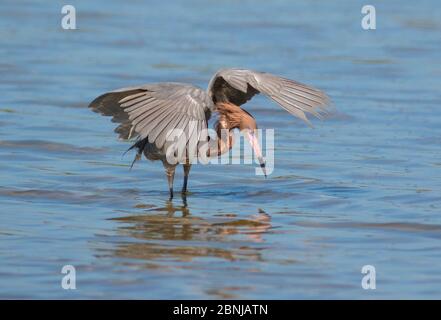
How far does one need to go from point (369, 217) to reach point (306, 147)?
2933 millimetres

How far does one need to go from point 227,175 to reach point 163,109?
2342mm

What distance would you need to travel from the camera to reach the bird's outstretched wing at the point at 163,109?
8.76m

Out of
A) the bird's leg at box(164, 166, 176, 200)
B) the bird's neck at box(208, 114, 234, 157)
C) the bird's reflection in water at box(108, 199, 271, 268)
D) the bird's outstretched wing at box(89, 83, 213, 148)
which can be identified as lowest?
the bird's reflection in water at box(108, 199, 271, 268)

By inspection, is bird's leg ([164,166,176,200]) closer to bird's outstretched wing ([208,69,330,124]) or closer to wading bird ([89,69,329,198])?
wading bird ([89,69,329,198])

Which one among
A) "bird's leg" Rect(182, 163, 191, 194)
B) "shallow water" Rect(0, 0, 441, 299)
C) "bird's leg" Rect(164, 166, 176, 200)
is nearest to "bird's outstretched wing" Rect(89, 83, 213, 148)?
"bird's leg" Rect(164, 166, 176, 200)

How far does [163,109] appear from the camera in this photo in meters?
8.96

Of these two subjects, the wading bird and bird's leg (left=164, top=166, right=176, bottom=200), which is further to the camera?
bird's leg (left=164, top=166, right=176, bottom=200)

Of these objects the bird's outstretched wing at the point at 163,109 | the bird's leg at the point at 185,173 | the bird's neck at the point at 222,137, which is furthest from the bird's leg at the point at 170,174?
the bird's outstretched wing at the point at 163,109

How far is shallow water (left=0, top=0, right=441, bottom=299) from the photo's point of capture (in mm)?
7832

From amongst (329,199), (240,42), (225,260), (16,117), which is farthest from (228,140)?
(240,42)

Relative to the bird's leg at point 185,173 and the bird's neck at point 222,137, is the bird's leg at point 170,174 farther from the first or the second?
the bird's neck at point 222,137

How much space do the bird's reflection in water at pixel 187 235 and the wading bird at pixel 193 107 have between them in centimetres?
52

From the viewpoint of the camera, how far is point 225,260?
812cm
